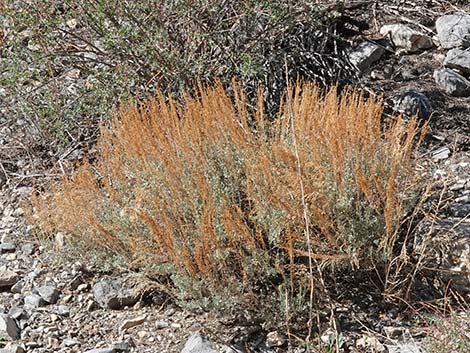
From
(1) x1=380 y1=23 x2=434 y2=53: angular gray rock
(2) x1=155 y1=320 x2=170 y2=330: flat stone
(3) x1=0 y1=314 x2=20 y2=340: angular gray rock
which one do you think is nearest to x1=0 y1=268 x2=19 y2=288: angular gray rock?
(3) x1=0 y1=314 x2=20 y2=340: angular gray rock

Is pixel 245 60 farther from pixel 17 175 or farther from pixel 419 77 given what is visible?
pixel 17 175

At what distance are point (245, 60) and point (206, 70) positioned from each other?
1.31ft

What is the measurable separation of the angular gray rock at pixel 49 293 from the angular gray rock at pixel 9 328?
228 mm

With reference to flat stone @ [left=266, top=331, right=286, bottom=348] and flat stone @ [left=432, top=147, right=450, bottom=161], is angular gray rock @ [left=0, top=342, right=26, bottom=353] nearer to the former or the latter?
flat stone @ [left=266, top=331, right=286, bottom=348]

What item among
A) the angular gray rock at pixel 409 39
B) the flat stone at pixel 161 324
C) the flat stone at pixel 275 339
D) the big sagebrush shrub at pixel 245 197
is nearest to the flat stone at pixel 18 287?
the big sagebrush shrub at pixel 245 197

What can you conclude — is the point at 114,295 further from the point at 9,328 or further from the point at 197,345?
the point at 197,345

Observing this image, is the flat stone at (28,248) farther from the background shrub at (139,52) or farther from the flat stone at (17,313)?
the background shrub at (139,52)

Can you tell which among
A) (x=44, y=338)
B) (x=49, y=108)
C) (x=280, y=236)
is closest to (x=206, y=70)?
(x=49, y=108)

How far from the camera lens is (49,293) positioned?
13.3ft

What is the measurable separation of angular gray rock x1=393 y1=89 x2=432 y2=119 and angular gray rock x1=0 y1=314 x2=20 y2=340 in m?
2.86

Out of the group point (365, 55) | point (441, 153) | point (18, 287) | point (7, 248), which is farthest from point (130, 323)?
point (365, 55)

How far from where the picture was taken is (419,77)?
17.6 ft

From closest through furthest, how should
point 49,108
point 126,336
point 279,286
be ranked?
point 279,286 → point 126,336 → point 49,108

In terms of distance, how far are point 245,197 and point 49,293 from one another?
1211mm
